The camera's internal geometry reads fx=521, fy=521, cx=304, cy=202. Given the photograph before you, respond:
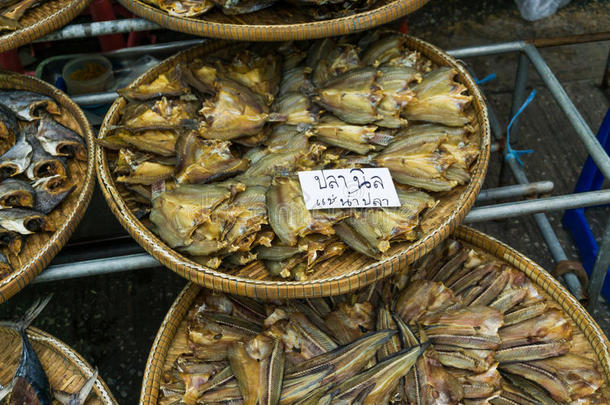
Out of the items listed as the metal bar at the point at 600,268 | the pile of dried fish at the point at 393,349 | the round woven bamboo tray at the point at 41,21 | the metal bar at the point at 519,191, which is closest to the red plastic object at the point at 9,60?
the round woven bamboo tray at the point at 41,21

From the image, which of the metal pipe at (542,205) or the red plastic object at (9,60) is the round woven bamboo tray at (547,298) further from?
the red plastic object at (9,60)

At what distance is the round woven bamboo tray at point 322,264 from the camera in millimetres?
1617

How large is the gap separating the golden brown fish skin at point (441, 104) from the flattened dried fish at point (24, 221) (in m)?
1.44

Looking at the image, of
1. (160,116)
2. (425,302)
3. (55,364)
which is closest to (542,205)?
(425,302)

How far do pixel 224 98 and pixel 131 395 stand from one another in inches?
68.5

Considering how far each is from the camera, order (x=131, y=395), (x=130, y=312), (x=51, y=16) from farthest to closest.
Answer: (x=130, y=312) → (x=131, y=395) → (x=51, y=16)

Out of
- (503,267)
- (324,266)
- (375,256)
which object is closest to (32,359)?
(324,266)

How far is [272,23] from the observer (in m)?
2.04

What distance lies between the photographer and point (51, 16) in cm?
208

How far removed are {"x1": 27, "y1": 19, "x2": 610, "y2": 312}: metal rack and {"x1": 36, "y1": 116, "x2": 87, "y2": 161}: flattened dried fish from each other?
0.37 m

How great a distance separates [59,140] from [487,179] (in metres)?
2.80

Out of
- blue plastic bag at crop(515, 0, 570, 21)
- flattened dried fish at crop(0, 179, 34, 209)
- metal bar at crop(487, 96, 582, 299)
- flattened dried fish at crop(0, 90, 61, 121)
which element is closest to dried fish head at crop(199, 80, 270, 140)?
flattened dried fish at crop(0, 179, 34, 209)

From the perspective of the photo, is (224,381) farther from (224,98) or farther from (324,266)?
(224,98)

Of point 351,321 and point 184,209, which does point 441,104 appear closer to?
point 351,321
